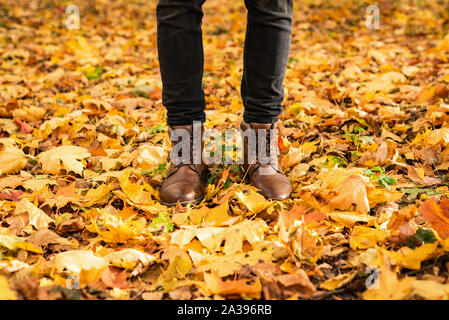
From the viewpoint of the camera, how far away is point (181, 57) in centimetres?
146

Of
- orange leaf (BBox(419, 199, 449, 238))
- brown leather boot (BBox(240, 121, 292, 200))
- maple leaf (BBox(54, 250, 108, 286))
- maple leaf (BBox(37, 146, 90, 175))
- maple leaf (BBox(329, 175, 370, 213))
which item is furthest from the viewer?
maple leaf (BBox(37, 146, 90, 175))

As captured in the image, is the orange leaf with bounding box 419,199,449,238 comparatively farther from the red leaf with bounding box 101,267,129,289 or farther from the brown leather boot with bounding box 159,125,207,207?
the red leaf with bounding box 101,267,129,289

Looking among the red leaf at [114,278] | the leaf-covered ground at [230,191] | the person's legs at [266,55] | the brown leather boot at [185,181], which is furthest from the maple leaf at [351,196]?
the red leaf at [114,278]

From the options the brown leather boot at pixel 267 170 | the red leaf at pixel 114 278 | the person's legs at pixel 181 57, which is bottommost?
the red leaf at pixel 114 278

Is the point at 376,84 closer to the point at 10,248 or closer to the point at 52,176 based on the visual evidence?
the point at 52,176

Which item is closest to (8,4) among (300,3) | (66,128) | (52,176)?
(300,3)

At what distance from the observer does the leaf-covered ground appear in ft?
3.61

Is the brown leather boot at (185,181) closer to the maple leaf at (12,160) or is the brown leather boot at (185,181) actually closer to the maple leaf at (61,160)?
the maple leaf at (61,160)

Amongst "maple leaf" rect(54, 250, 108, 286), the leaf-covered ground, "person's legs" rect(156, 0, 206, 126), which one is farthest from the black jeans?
"maple leaf" rect(54, 250, 108, 286)

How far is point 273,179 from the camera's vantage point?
152 cm

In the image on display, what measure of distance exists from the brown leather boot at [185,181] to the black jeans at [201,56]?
117 millimetres

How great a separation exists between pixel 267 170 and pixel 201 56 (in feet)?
1.63

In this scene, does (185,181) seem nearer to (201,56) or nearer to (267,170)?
(267,170)

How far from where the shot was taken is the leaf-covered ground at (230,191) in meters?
1.10
